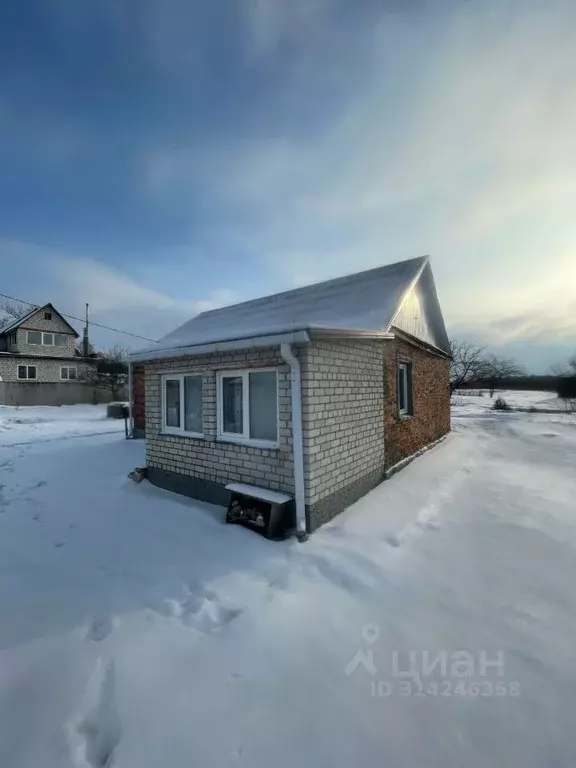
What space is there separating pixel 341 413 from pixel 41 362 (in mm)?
29871

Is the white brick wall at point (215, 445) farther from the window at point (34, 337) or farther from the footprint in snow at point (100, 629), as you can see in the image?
the window at point (34, 337)

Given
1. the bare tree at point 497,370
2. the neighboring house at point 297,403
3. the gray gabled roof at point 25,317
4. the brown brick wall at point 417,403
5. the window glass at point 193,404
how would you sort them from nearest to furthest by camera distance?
1. the neighboring house at point 297,403
2. the window glass at point 193,404
3. the brown brick wall at point 417,403
4. the gray gabled roof at point 25,317
5. the bare tree at point 497,370

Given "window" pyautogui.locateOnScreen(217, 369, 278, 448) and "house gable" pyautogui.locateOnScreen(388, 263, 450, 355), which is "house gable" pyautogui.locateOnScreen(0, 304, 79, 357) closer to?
"window" pyautogui.locateOnScreen(217, 369, 278, 448)

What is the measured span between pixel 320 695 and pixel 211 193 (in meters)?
10.8

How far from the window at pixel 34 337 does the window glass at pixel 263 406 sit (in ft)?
97.1

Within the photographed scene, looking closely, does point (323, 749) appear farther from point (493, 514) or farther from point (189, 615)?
point (493, 514)

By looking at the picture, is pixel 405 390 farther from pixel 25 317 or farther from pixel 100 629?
pixel 25 317

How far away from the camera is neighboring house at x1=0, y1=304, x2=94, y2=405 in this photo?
78.2ft

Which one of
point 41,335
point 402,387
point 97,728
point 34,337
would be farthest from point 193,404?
point 41,335

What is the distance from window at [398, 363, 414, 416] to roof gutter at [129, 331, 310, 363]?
4.59 m

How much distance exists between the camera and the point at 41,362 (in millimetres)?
27000

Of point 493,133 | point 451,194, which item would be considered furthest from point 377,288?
point 493,133

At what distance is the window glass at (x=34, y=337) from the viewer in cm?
2689

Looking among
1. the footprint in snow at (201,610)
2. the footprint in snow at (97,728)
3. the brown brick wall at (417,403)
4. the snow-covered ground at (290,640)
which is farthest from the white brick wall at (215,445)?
the brown brick wall at (417,403)
